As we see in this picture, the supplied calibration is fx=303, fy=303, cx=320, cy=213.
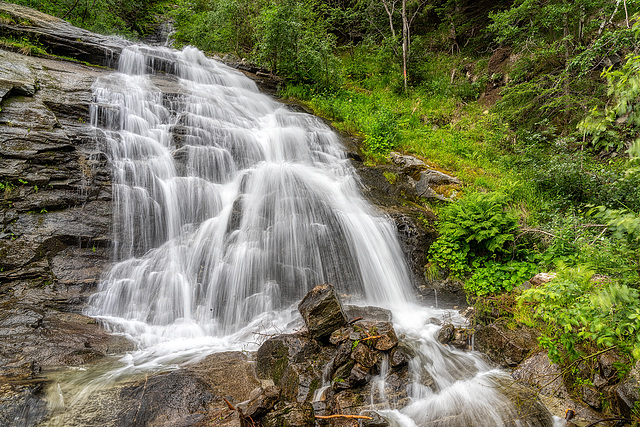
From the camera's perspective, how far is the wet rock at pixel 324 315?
4.29 meters

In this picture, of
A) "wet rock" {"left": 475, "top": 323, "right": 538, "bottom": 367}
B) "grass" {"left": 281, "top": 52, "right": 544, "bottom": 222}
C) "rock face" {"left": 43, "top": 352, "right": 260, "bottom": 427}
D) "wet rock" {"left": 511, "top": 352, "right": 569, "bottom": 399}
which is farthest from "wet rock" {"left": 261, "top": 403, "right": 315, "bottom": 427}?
"grass" {"left": 281, "top": 52, "right": 544, "bottom": 222}

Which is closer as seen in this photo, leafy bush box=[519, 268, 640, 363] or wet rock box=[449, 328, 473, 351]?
leafy bush box=[519, 268, 640, 363]

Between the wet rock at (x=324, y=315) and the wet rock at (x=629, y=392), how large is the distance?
9.88 ft

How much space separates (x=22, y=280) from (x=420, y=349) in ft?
21.0

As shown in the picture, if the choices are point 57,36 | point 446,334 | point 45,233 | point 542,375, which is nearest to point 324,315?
point 446,334

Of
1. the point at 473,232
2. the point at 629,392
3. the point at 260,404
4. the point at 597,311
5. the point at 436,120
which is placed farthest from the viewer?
the point at 436,120

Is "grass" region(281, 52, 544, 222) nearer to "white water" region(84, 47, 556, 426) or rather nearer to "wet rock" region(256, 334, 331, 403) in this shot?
"white water" region(84, 47, 556, 426)

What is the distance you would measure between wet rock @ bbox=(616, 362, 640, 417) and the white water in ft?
3.00

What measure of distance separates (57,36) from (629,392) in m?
16.3

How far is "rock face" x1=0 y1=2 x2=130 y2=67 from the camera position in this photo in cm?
988

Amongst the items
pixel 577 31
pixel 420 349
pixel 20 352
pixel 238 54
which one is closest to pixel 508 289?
pixel 420 349

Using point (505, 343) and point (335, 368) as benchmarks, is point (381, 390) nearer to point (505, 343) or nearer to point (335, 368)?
point (335, 368)

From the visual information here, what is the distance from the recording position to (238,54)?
1639 cm

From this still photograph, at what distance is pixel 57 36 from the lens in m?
10.5
